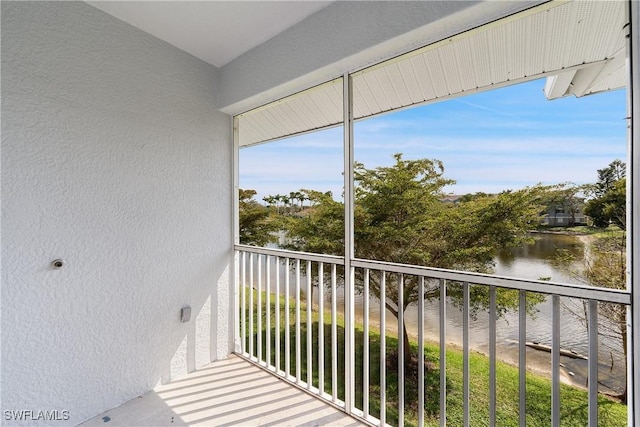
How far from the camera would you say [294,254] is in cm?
231

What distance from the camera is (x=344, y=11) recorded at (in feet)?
5.76

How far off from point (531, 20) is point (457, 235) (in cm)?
110

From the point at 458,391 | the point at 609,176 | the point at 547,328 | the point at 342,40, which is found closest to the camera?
the point at 609,176

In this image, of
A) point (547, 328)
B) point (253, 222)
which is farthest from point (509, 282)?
point (253, 222)

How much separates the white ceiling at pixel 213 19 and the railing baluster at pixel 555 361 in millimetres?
2088

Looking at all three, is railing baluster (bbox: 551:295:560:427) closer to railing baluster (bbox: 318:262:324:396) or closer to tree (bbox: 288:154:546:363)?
tree (bbox: 288:154:546:363)

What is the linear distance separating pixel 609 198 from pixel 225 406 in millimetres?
2453

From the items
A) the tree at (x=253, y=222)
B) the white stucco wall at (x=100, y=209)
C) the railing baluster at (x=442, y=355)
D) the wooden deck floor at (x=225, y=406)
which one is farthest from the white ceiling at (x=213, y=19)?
the wooden deck floor at (x=225, y=406)

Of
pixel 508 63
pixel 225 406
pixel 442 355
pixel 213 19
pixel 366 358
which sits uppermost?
pixel 213 19

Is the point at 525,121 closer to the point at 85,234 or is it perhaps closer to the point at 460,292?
the point at 460,292

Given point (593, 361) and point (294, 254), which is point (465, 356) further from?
point (294, 254)

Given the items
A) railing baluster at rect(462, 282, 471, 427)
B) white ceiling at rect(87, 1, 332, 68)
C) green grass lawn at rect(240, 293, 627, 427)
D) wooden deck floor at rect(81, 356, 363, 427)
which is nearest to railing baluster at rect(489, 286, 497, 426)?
railing baluster at rect(462, 282, 471, 427)

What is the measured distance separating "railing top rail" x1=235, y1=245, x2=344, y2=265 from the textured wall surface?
126cm

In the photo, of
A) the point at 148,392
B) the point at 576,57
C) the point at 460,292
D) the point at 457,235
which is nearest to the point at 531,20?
the point at 576,57
